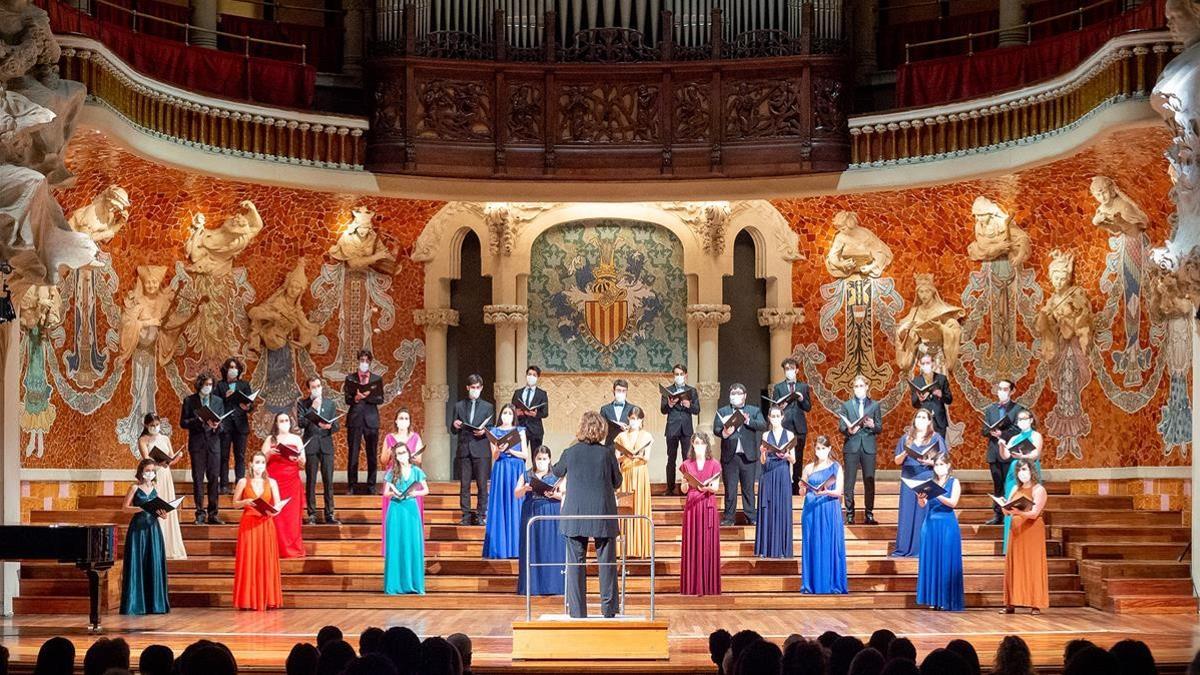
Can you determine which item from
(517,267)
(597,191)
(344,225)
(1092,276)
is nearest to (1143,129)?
(1092,276)

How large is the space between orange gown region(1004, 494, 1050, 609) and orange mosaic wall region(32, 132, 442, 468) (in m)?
6.22

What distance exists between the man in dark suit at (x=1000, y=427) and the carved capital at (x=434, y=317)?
5284 millimetres

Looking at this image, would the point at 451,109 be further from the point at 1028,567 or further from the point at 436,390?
the point at 1028,567

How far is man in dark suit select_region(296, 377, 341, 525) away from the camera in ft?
44.4

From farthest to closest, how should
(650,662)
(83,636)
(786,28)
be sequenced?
1. (786,28)
2. (83,636)
3. (650,662)

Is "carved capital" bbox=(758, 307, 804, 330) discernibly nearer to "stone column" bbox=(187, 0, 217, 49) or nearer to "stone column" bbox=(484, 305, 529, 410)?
"stone column" bbox=(484, 305, 529, 410)

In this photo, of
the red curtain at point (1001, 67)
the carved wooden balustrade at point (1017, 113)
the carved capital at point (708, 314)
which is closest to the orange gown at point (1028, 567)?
the carved wooden balustrade at point (1017, 113)

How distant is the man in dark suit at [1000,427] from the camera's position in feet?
42.1

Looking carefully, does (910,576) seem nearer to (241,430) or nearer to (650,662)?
(650,662)

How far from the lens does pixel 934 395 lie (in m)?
13.7

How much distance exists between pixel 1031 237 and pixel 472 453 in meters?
5.21

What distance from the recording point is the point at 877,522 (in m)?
13.8

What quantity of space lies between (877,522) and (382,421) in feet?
16.0

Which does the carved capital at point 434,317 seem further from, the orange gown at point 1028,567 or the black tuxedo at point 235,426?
the orange gown at point 1028,567
